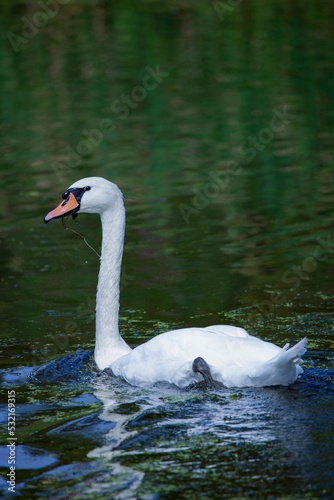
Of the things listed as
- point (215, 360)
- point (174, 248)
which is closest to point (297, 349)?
point (215, 360)

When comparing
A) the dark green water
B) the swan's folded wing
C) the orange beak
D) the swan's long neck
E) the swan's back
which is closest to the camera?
the dark green water

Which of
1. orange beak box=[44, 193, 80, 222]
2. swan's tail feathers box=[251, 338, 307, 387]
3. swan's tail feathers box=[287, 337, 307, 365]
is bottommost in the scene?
swan's tail feathers box=[251, 338, 307, 387]

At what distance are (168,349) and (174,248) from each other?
13.2 feet

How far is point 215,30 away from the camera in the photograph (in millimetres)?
26219

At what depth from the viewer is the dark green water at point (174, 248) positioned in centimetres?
496

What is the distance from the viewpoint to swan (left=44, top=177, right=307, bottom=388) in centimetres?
568

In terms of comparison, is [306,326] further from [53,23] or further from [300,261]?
[53,23]

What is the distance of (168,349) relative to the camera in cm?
598

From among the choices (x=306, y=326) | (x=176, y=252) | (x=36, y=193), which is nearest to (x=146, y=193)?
(x=36, y=193)

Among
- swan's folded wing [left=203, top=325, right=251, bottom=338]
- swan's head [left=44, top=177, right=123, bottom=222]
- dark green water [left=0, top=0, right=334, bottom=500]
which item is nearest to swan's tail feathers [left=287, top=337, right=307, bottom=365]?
dark green water [left=0, top=0, right=334, bottom=500]

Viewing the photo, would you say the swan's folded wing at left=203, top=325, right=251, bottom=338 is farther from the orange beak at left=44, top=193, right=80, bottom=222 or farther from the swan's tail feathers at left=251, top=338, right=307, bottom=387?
the orange beak at left=44, top=193, right=80, bottom=222

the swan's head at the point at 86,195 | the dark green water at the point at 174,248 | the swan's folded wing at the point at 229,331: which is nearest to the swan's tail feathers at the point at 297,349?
the dark green water at the point at 174,248

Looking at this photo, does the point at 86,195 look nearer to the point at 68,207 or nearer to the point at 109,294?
the point at 68,207

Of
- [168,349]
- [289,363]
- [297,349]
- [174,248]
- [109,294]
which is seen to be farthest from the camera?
[174,248]
